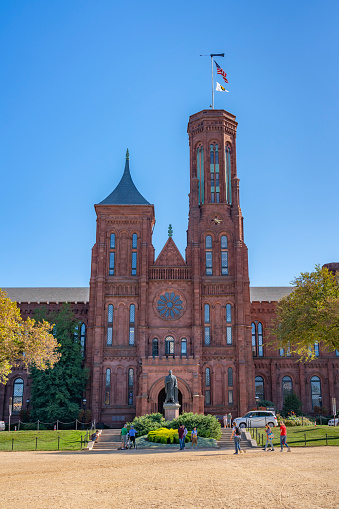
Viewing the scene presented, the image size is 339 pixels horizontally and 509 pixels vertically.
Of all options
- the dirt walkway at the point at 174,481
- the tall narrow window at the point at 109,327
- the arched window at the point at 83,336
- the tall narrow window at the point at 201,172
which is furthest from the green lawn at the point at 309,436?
the tall narrow window at the point at 201,172

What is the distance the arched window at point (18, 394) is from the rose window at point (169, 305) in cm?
1671

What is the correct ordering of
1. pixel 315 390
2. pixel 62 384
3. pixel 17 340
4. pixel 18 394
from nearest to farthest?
pixel 17 340 < pixel 62 384 < pixel 18 394 < pixel 315 390

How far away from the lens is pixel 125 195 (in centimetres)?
6028

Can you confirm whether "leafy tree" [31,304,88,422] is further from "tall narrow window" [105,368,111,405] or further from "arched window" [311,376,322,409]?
"arched window" [311,376,322,409]

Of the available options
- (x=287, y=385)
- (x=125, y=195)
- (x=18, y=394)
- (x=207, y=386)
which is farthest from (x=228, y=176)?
(x=18, y=394)

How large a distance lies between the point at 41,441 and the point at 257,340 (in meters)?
31.1

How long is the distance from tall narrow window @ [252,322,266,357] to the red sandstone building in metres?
0.11

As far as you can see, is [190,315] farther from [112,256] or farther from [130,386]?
[112,256]

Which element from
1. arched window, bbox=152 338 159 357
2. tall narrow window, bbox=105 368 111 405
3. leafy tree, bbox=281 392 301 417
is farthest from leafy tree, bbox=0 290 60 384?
leafy tree, bbox=281 392 301 417

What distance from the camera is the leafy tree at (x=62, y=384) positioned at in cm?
5012

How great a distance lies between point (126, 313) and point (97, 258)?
6486 mm

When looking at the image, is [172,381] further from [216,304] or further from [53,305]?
[53,305]

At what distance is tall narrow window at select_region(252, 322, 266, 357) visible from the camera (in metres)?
61.8

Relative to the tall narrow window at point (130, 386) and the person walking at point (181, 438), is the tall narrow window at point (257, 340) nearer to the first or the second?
the tall narrow window at point (130, 386)
